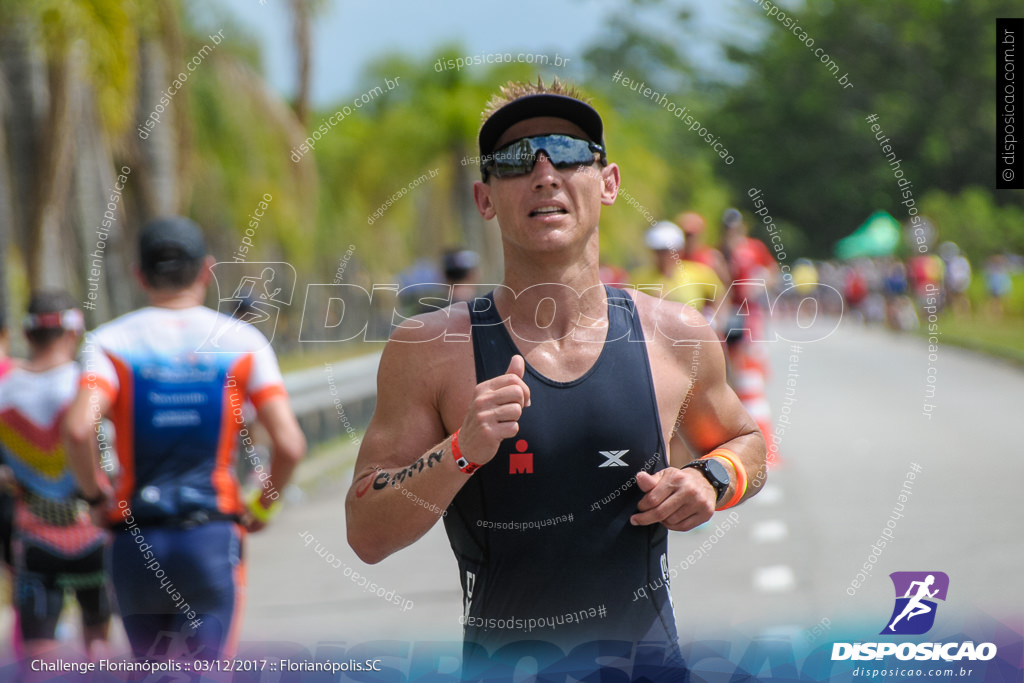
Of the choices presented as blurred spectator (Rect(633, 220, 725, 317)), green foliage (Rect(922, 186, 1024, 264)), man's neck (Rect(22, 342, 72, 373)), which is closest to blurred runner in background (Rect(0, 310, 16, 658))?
man's neck (Rect(22, 342, 72, 373))

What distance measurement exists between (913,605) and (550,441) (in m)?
1.60

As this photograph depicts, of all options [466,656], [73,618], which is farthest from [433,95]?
[466,656]

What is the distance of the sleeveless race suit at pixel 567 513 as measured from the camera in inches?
94.9

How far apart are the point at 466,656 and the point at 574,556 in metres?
0.33

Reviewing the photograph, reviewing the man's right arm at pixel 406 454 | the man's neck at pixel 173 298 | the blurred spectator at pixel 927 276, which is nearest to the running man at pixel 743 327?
the man's neck at pixel 173 298

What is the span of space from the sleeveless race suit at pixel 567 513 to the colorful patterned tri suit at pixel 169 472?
62.2 inches

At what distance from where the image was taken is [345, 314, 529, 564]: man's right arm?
7.62 ft

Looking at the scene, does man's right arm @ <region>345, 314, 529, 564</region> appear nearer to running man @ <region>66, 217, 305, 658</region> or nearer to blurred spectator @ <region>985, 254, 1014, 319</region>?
running man @ <region>66, 217, 305, 658</region>

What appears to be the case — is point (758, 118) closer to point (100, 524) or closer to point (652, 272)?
point (652, 272)

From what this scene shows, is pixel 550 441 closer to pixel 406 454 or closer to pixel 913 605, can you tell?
pixel 406 454

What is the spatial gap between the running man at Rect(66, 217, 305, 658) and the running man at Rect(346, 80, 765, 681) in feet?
4.77

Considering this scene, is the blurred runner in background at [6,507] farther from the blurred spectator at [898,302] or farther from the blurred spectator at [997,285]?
the blurred spectator at [898,302]

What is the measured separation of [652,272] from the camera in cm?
945

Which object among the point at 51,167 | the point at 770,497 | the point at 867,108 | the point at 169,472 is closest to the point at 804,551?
the point at 770,497
